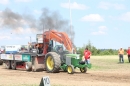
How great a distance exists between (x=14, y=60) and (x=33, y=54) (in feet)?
10.2

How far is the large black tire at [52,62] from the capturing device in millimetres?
22719

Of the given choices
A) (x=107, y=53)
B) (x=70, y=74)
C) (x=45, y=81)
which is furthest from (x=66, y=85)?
(x=107, y=53)

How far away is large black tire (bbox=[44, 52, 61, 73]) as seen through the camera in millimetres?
22719

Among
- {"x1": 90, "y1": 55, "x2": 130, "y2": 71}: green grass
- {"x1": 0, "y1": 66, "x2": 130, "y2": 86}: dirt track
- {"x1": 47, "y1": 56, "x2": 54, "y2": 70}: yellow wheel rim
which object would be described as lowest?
{"x1": 0, "y1": 66, "x2": 130, "y2": 86}: dirt track

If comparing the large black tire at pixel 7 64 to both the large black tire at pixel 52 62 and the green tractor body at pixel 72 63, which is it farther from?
the green tractor body at pixel 72 63

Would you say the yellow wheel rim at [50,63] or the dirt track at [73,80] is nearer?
the dirt track at [73,80]

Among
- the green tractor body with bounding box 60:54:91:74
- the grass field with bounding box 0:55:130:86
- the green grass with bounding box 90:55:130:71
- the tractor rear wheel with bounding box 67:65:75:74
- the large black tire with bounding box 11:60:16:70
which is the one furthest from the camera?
the green grass with bounding box 90:55:130:71

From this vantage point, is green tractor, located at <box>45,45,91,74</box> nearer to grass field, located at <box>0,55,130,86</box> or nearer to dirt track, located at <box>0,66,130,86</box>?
grass field, located at <box>0,55,130,86</box>

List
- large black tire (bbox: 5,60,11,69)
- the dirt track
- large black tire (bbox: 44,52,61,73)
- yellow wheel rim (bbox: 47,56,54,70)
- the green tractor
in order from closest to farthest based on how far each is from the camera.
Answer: the dirt track
the green tractor
large black tire (bbox: 44,52,61,73)
yellow wheel rim (bbox: 47,56,54,70)
large black tire (bbox: 5,60,11,69)

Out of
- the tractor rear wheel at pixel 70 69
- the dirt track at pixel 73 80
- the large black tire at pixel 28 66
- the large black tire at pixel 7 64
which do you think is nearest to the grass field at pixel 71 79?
the dirt track at pixel 73 80

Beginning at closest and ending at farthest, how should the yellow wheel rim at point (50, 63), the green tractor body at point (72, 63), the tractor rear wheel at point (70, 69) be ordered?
the tractor rear wheel at point (70, 69) < the green tractor body at point (72, 63) < the yellow wheel rim at point (50, 63)

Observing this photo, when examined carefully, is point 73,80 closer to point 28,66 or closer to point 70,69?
point 70,69

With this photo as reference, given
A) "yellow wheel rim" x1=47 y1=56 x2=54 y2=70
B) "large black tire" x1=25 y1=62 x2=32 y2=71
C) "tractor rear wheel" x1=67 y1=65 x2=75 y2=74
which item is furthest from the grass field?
"large black tire" x1=25 y1=62 x2=32 y2=71

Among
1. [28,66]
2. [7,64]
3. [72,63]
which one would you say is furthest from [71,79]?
[7,64]
